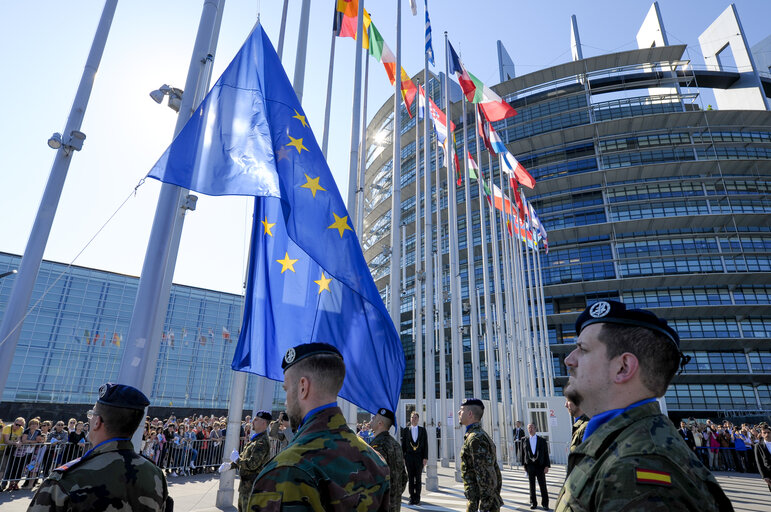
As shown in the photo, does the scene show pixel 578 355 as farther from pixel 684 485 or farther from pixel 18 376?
pixel 18 376

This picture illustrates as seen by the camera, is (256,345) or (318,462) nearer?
(318,462)

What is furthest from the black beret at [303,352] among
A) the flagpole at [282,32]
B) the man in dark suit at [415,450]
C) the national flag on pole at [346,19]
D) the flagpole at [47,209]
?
the national flag on pole at [346,19]

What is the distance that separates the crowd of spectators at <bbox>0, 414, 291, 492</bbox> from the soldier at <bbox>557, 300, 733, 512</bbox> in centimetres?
747

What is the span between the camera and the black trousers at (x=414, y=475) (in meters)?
10.6

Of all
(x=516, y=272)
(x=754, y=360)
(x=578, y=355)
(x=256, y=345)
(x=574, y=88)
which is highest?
(x=574, y=88)

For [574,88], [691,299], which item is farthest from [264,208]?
[574,88]

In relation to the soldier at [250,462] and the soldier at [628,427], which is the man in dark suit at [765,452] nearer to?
the soldier at [250,462]

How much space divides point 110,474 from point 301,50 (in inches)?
311

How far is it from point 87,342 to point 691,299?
51997 millimetres

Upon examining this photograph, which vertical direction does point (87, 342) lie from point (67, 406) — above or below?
above

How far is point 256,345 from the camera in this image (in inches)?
177

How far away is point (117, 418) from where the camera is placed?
2668 millimetres

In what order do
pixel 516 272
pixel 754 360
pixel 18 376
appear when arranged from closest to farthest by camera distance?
1. pixel 516 272
2. pixel 18 376
3. pixel 754 360

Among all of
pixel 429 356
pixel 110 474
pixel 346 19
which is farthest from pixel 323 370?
pixel 429 356
